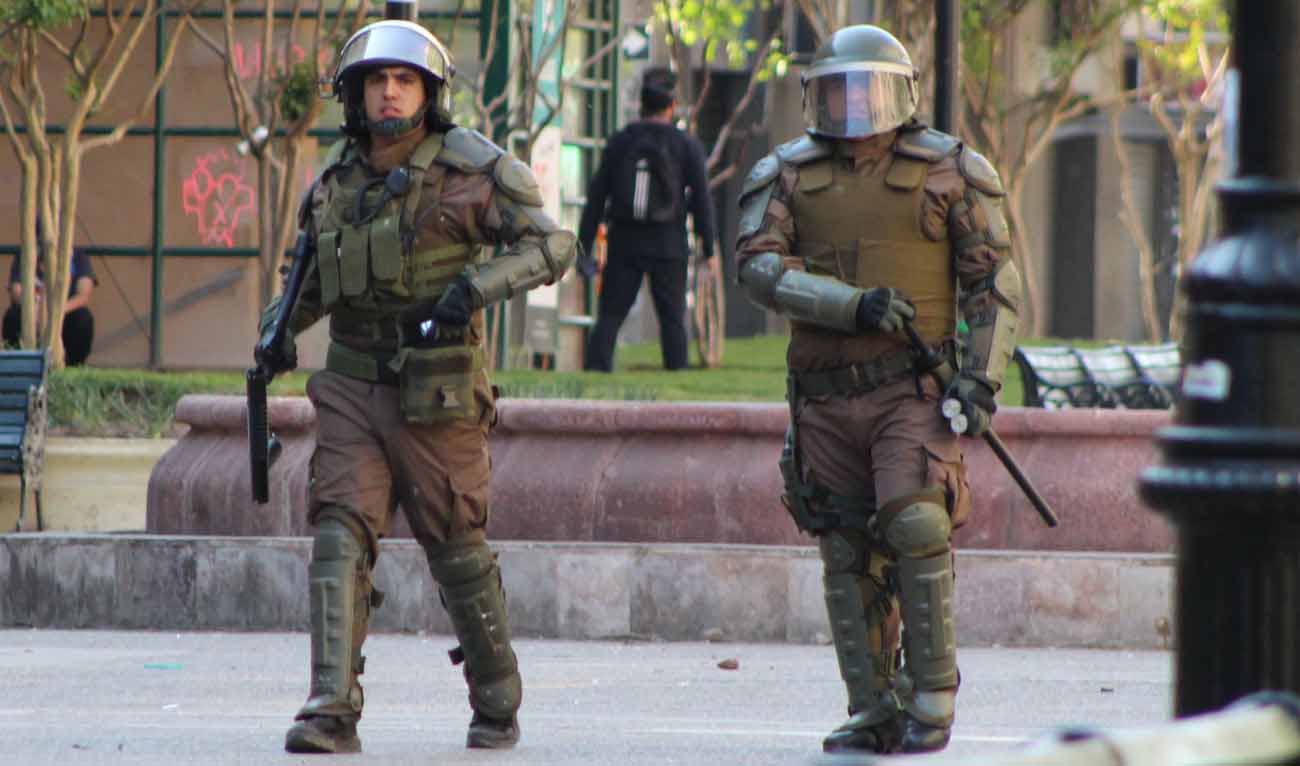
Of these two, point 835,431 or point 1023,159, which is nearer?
point 835,431

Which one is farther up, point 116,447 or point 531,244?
point 531,244

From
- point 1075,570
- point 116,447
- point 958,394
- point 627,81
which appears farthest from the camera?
point 627,81

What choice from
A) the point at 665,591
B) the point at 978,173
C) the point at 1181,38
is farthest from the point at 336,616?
the point at 1181,38

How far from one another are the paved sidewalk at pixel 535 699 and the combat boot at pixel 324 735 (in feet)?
0.18

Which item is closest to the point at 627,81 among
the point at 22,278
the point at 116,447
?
the point at 22,278

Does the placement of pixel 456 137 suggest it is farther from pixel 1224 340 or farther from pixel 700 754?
pixel 1224 340

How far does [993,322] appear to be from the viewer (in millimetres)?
6859

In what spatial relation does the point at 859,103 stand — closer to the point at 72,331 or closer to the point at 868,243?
the point at 868,243

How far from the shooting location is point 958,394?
6.79 metres

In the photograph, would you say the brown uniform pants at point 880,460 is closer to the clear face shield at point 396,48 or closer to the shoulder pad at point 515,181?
the shoulder pad at point 515,181

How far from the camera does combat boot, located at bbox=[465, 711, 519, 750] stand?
6.98 metres

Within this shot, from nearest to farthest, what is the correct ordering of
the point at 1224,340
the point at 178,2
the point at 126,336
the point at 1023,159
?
A: 1. the point at 1224,340
2. the point at 178,2
3. the point at 126,336
4. the point at 1023,159

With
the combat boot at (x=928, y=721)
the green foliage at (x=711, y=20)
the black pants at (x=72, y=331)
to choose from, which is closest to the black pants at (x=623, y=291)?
the black pants at (x=72, y=331)

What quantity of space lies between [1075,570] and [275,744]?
13.5 ft
